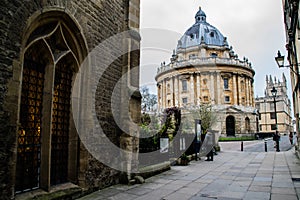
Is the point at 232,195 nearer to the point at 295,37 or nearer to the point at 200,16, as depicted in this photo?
the point at 295,37

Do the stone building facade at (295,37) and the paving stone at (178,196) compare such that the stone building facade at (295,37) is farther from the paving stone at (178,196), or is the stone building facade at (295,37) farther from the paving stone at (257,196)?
the paving stone at (178,196)

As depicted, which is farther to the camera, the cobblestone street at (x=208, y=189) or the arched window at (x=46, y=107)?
the cobblestone street at (x=208, y=189)

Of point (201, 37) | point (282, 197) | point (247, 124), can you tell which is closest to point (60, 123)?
point (282, 197)

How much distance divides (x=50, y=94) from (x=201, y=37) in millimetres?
53250

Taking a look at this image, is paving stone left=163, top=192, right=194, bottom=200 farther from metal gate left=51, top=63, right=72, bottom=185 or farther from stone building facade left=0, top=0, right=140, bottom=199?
metal gate left=51, top=63, right=72, bottom=185

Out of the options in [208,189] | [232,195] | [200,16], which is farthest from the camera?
[200,16]

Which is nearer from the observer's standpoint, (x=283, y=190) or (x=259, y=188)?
(x=283, y=190)

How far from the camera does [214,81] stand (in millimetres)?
51125

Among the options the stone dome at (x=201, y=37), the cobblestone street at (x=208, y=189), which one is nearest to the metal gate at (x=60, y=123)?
the cobblestone street at (x=208, y=189)

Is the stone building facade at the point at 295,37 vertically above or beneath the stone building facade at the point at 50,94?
above

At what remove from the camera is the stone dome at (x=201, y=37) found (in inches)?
2216

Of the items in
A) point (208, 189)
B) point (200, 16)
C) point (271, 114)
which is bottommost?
point (208, 189)

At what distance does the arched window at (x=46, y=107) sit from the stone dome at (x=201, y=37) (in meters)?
51.0

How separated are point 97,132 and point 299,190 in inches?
209
